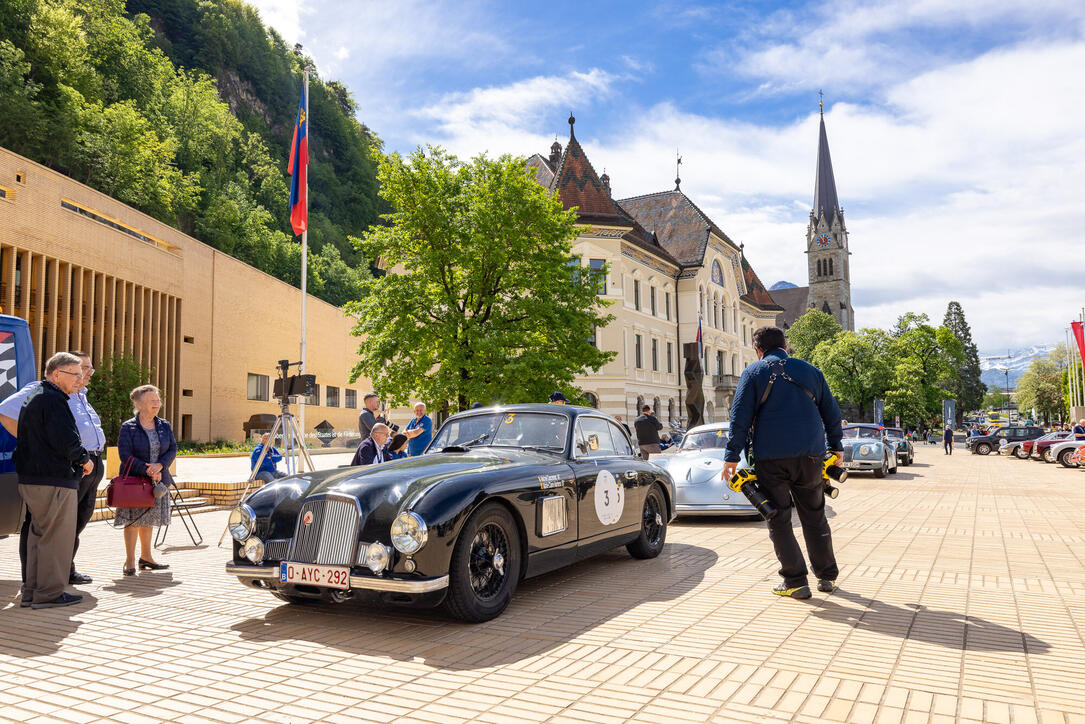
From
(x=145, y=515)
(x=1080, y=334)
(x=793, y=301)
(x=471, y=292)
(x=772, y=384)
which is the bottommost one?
(x=145, y=515)

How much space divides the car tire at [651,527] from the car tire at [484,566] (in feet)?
8.30

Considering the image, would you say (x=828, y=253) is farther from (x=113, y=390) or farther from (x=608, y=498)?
(x=608, y=498)

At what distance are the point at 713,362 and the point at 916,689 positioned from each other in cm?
5496

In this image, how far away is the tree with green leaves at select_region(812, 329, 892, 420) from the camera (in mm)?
66625

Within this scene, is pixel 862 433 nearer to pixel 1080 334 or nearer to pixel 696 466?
pixel 696 466

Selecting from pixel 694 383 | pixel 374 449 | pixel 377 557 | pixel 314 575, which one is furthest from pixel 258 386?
pixel 377 557

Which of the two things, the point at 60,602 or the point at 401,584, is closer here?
the point at 401,584

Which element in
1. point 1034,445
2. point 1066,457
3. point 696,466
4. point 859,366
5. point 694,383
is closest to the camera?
point 696,466

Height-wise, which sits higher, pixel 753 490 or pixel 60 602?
pixel 753 490

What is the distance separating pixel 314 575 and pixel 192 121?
70.0 metres

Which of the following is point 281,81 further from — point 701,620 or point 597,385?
point 701,620

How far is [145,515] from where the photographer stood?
7.41m

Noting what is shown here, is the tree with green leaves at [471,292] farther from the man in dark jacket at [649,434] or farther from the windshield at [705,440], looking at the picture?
the windshield at [705,440]

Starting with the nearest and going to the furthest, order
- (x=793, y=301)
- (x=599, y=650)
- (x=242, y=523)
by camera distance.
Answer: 1. (x=599, y=650)
2. (x=242, y=523)
3. (x=793, y=301)
